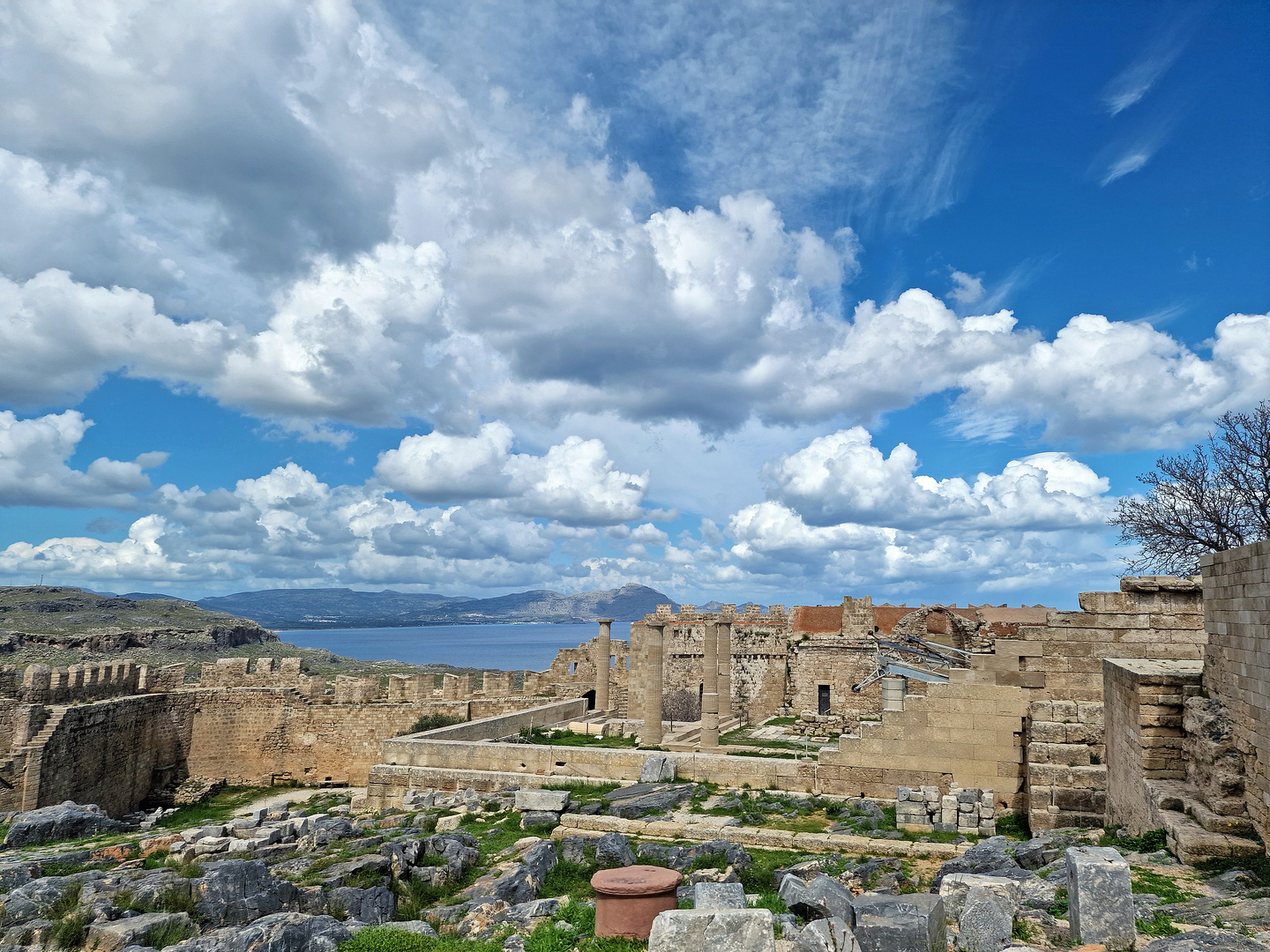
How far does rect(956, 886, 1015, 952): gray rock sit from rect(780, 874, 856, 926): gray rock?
897mm

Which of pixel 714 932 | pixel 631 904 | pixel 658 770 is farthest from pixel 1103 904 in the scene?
pixel 658 770

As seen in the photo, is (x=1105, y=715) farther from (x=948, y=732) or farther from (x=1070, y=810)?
(x=948, y=732)

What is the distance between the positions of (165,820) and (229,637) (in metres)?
63.1

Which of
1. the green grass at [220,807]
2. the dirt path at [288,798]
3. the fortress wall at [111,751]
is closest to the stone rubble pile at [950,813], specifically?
the green grass at [220,807]

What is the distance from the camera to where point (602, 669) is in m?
27.9

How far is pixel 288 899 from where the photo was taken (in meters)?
8.92

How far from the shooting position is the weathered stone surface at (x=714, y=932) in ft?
19.2

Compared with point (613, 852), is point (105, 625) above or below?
below

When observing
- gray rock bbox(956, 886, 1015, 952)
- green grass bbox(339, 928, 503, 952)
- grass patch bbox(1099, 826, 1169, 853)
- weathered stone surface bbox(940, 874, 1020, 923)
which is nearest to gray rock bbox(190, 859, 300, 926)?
green grass bbox(339, 928, 503, 952)

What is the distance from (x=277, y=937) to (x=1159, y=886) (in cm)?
794

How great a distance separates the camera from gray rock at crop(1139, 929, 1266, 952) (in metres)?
5.02

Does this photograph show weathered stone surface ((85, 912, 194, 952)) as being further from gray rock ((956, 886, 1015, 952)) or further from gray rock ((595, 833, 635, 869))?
gray rock ((956, 886, 1015, 952))

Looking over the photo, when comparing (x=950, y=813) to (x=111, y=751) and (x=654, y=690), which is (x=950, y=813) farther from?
(x=111, y=751)

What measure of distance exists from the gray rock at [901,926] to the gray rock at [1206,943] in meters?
1.35
